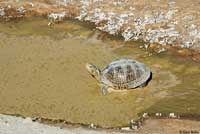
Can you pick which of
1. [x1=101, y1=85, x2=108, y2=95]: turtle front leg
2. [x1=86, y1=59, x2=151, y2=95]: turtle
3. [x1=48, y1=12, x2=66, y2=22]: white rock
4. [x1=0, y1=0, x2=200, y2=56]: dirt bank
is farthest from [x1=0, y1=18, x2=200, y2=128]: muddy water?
[x1=48, y1=12, x2=66, y2=22]: white rock

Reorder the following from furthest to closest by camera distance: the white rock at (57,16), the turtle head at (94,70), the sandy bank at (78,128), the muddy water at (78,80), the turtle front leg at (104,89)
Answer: the white rock at (57,16) < the turtle head at (94,70) < the turtle front leg at (104,89) < the muddy water at (78,80) < the sandy bank at (78,128)

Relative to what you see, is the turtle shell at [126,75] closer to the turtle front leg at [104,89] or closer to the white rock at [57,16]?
the turtle front leg at [104,89]

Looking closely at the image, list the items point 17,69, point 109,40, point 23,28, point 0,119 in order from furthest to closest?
point 23,28 < point 109,40 < point 17,69 < point 0,119

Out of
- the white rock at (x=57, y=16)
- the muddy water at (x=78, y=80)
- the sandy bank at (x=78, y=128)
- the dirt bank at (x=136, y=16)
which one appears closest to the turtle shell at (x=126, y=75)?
the muddy water at (x=78, y=80)

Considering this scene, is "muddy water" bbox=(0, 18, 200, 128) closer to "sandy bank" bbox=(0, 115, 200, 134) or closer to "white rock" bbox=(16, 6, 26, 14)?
"sandy bank" bbox=(0, 115, 200, 134)

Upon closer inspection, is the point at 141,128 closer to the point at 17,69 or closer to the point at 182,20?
the point at 17,69

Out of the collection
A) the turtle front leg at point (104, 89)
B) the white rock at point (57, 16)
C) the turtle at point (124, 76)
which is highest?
the white rock at point (57, 16)

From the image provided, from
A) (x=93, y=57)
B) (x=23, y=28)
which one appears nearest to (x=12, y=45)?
(x=23, y=28)
